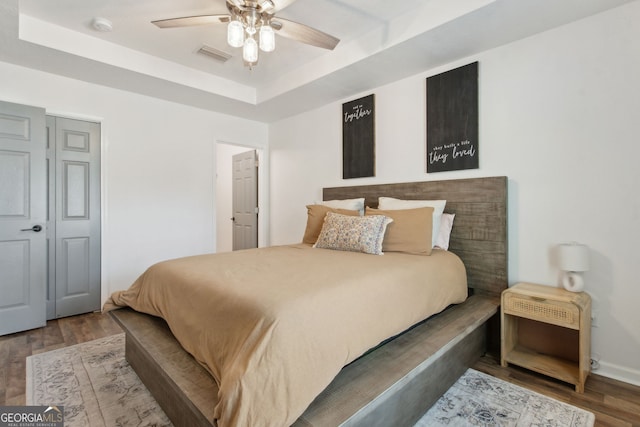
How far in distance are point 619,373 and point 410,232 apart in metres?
1.56

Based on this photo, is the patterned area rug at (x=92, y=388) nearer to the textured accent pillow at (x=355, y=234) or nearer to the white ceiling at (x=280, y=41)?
the textured accent pillow at (x=355, y=234)

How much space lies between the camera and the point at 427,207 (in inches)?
97.2

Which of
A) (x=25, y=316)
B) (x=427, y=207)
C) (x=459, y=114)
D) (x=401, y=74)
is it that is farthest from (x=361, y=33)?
(x=25, y=316)

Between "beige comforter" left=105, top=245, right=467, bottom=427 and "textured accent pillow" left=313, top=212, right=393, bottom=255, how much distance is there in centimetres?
22

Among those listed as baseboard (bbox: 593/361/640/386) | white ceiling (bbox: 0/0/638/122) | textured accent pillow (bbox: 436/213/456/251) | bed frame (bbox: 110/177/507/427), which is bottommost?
baseboard (bbox: 593/361/640/386)

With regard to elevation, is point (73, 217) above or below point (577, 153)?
below

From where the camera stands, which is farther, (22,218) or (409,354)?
(22,218)

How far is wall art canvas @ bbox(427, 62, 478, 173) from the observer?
2.60 metres

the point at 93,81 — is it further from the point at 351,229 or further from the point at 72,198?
the point at 351,229

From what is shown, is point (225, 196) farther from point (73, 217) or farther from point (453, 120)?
point (453, 120)

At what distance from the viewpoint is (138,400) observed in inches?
68.1

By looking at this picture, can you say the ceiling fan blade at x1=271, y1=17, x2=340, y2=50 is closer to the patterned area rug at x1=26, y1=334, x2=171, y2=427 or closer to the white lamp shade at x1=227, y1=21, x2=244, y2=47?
the white lamp shade at x1=227, y1=21, x2=244, y2=47

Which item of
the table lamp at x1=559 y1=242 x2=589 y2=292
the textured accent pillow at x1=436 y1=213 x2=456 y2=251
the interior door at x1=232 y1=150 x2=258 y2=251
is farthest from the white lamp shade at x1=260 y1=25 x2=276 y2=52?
the interior door at x1=232 y1=150 x2=258 y2=251

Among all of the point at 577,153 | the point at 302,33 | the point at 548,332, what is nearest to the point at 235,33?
the point at 302,33
